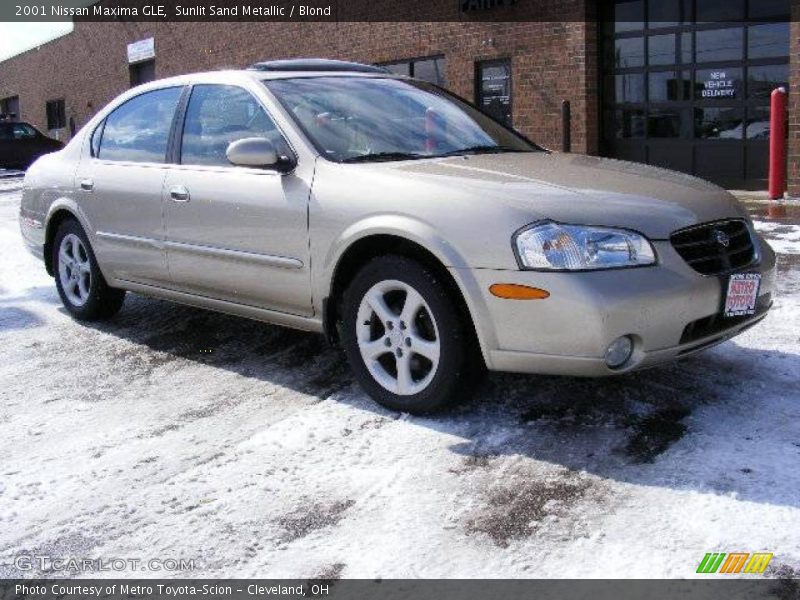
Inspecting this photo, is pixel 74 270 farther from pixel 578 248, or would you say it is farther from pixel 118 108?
pixel 578 248

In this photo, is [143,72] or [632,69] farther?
[143,72]

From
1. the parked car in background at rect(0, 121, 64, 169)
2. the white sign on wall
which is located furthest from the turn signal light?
the white sign on wall

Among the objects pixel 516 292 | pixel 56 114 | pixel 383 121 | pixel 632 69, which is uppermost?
pixel 56 114

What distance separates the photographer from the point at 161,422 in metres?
4.26

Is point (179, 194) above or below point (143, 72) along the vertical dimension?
below

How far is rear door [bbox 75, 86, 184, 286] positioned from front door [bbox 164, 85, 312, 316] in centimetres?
16

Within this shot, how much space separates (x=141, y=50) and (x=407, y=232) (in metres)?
25.2

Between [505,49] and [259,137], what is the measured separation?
11096 mm

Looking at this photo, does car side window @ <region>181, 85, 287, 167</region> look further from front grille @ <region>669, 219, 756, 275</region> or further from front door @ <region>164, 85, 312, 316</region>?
front grille @ <region>669, 219, 756, 275</region>

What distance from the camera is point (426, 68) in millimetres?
16703

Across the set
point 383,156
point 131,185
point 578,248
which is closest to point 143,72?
point 131,185

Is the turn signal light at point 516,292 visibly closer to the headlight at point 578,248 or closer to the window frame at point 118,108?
the headlight at point 578,248

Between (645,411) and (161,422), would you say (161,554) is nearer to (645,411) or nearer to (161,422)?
(161,422)

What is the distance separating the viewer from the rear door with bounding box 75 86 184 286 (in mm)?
5336
